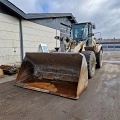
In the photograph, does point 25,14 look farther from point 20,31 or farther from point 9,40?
point 9,40

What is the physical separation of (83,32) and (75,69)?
3126mm

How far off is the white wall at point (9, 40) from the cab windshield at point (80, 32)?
10.1 feet

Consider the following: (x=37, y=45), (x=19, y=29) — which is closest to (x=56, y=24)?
(x=37, y=45)

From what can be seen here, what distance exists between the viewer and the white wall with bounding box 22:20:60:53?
8375 mm

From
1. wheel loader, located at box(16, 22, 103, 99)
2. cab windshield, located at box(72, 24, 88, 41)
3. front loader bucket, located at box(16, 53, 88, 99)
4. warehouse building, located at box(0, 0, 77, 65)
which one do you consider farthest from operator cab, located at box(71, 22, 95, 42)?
warehouse building, located at box(0, 0, 77, 65)

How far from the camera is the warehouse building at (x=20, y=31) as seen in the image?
6.89 metres

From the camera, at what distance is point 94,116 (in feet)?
8.78

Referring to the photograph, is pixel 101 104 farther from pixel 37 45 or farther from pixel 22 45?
pixel 37 45

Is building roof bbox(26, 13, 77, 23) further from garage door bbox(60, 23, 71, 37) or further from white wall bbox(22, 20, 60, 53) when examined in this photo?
garage door bbox(60, 23, 71, 37)

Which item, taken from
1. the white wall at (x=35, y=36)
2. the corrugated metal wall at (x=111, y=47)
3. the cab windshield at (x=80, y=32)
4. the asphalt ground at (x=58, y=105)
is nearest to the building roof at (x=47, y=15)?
the white wall at (x=35, y=36)

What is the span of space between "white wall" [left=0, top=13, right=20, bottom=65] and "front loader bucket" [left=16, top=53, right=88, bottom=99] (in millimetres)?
2612

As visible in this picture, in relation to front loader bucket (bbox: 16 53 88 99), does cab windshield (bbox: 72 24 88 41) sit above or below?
above

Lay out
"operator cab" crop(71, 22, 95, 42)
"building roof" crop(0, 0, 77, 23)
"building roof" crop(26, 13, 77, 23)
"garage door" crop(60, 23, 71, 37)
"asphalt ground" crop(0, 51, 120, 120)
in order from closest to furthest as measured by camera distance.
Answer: "asphalt ground" crop(0, 51, 120, 120) → "building roof" crop(0, 0, 77, 23) → "operator cab" crop(71, 22, 95, 42) → "building roof" crop(26, 13, 77, 23) → "garage door" crop(60, 23, 71, 37)

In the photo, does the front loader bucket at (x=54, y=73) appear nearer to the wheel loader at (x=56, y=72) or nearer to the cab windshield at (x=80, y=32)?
the wheel loader at (x=56, y=72)
